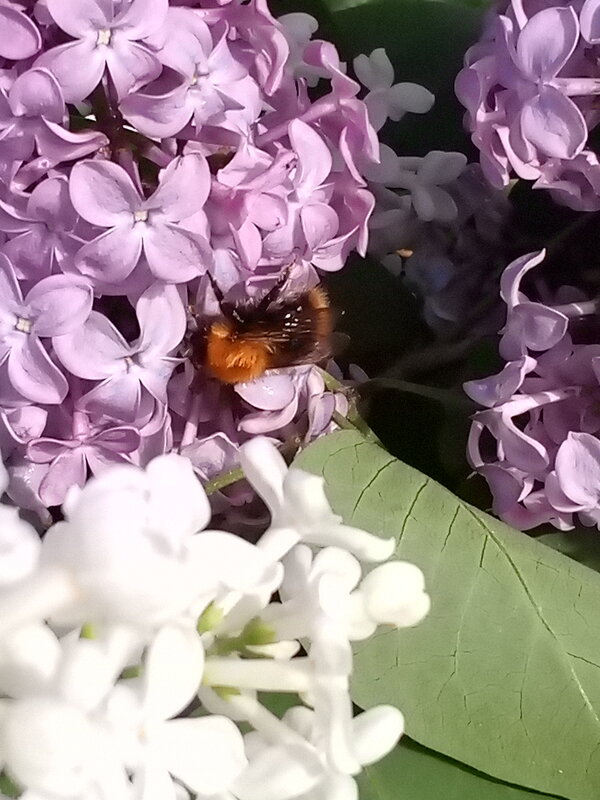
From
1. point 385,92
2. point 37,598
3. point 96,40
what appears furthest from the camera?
point 385,92

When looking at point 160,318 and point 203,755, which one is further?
point 160,318

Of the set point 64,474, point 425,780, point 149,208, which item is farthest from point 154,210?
point 425,780

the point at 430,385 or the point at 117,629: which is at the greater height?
the point at 117,629

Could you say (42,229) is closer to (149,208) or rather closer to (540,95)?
(149,208)

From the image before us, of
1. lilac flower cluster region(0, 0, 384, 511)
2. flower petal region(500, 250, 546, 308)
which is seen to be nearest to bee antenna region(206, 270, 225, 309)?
lilac flower cluster region(0, 0, 384, 511)

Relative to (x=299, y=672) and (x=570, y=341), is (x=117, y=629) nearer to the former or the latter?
(x=299, y=672)

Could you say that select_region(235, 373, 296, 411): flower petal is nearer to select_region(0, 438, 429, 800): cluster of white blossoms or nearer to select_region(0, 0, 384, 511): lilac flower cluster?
select_region(0, 0, 384, 511): lilac flower cluster

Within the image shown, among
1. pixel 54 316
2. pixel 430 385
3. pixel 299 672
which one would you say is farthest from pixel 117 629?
pixel 430 385
